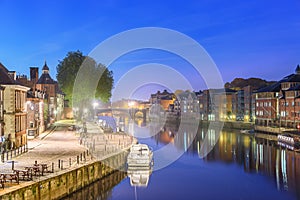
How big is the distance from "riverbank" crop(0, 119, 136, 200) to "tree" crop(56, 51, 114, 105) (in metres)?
35.2

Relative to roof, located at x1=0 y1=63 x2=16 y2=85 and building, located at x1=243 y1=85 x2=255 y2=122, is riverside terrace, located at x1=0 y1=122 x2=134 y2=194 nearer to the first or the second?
roof, located at x1=0 y1=63 x2=16 y2=85

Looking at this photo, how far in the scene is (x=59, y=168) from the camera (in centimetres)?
2456

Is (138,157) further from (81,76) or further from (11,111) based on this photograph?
(81,76)

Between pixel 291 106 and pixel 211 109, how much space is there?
5625 centimetres

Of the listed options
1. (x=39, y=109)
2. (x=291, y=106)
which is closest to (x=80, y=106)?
(x=39, y=109)

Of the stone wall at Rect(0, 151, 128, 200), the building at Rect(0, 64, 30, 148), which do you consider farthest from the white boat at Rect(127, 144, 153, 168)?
the building at Rect(0, 64, 30, 148)

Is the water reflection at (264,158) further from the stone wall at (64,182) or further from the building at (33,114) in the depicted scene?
the building at (33,114)

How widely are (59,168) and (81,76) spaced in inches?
2038

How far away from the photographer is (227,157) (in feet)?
160

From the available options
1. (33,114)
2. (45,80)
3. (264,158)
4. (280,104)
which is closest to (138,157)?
(264,158)

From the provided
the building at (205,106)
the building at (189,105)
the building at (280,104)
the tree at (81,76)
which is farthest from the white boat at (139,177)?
the building at (189,105)

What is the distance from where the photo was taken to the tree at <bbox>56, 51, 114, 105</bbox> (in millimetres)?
73875

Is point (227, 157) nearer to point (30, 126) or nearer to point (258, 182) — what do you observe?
point (258, 182)

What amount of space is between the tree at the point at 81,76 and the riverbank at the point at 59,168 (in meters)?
35.2
